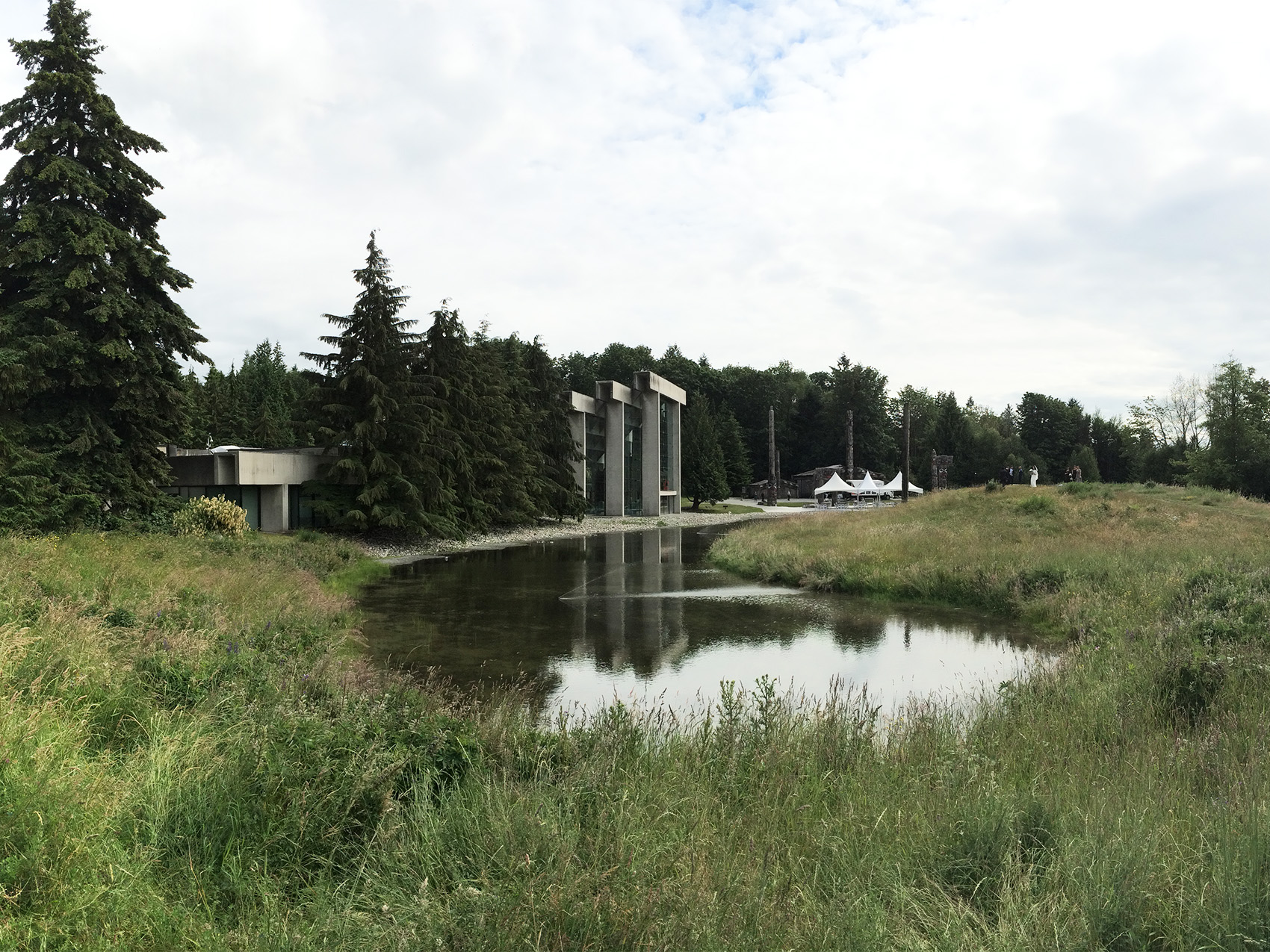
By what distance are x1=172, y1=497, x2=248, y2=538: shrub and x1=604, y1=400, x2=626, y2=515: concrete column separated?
34.1m

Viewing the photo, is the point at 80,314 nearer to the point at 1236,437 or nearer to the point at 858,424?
the point at 1236,437

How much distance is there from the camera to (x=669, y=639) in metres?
14.0

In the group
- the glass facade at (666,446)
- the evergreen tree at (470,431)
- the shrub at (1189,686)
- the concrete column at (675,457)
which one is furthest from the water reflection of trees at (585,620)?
the concrete column at (675,457)

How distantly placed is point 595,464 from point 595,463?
62 mm

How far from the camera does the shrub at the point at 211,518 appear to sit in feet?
71.1

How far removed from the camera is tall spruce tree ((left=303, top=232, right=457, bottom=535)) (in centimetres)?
3009

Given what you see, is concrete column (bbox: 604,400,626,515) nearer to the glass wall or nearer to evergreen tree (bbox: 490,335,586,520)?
the glass wall

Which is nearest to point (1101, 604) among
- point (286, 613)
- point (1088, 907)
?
point (1088, 907)

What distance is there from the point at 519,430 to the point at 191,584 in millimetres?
32397

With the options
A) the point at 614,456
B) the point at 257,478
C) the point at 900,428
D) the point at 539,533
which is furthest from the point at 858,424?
the point at 257,478

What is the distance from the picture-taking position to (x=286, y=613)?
11.8 metres

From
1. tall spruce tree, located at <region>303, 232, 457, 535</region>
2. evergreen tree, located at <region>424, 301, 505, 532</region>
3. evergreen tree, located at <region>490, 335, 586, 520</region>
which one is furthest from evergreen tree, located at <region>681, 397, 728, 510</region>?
tall spruce tree, located at <region>303, 232, 457, 535</region>

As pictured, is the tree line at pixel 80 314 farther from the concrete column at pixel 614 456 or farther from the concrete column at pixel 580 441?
the concrete column at pixel 614 456

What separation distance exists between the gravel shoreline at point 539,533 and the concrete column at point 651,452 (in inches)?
50.0
